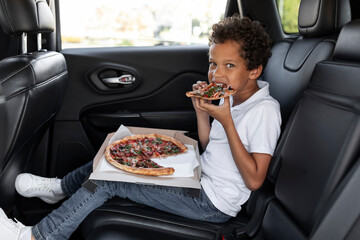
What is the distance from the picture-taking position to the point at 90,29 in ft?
8.87

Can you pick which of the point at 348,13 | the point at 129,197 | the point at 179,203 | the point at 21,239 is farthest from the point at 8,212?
the point at 348,13

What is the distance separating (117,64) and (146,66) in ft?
0.56

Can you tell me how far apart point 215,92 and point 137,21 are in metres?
1.54

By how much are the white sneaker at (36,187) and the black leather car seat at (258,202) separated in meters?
0.51

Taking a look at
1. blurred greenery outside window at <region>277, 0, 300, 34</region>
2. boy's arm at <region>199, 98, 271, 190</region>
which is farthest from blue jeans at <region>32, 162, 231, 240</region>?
blurred greenery outside window at <region>277, 0, 300, 34</region>

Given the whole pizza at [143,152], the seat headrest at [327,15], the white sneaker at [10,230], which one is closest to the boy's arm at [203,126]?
the whole pizza at [143,152]

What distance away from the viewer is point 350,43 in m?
1.21

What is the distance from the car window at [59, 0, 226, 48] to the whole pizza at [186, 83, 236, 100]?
1050 millimetres

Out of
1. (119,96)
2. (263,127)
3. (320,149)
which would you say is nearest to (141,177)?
(263,127)

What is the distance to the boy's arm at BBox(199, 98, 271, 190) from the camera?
1.34 meters

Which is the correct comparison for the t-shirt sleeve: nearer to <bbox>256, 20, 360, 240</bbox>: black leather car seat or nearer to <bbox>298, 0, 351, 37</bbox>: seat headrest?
<bbox>256, 20, 360, 240</bbox>: black leather car seat

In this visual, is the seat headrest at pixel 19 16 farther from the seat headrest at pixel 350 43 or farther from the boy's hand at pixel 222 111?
the seat headrest at pixel 350 43

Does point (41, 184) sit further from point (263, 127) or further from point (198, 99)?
point (263, 127)

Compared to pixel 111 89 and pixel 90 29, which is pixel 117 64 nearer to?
pixel 111 89
